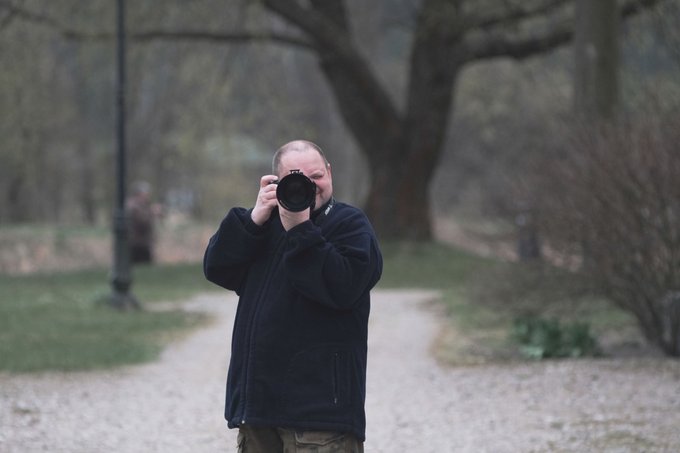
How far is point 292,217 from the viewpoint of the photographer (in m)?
4.01

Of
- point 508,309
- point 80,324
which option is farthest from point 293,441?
point 80,324

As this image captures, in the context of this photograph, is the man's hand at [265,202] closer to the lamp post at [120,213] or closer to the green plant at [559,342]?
the green plant at [559,342]

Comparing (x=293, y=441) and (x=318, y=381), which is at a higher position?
(x=318, y=381)

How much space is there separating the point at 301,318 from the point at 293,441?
16.1 inches

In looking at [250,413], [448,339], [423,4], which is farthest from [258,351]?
[423,4]

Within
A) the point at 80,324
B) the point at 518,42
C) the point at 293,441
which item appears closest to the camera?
the point at 293,441

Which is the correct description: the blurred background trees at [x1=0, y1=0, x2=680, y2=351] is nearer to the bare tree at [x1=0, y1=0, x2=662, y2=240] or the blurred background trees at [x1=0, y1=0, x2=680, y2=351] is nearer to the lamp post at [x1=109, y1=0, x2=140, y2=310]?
the bare tree at [x1=0, y1=0, x2=662, y2=240]

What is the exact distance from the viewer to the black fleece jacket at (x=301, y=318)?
13.3 ft

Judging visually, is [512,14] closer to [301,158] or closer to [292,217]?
[301,158]

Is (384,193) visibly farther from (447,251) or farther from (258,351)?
(258,351)

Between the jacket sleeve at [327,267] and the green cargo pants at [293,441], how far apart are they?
0.44 meters

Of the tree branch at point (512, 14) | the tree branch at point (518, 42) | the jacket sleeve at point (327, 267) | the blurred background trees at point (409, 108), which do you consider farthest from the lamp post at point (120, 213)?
the jacket sleeve at point (327, 267)

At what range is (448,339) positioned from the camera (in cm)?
1337

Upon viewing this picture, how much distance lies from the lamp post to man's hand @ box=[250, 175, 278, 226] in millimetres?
12000
